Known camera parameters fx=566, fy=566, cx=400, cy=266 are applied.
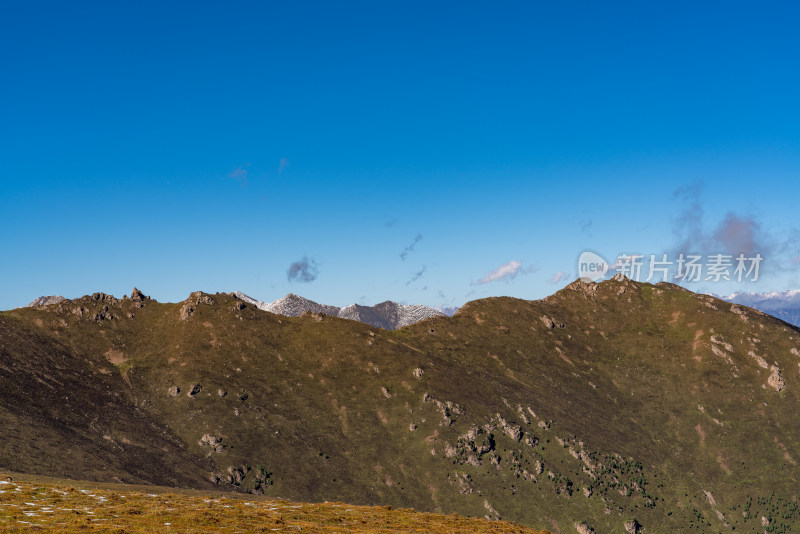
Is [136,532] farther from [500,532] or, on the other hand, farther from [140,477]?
[140,477]

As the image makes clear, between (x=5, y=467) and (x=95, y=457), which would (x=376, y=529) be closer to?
(x=5, y=467)

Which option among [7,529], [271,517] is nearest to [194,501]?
[271,517]

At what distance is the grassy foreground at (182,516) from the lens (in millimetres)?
62406

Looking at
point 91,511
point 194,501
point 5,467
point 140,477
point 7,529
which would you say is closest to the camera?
point 7,529

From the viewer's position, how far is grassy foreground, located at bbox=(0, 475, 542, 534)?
205 ft

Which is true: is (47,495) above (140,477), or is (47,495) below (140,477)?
above

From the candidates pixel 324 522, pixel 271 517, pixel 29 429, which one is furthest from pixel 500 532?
pixel 29 429

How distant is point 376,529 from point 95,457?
15888 centimetres

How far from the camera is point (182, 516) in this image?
69562mm

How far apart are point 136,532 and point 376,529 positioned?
99.4 feet

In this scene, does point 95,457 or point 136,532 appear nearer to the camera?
point 136,532

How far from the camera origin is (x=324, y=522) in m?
79.0

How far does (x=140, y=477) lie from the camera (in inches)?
7608

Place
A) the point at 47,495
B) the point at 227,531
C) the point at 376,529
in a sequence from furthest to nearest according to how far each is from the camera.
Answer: the point at 47,495 → the point at 376,529 → the point at 227,531
